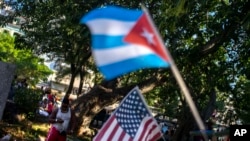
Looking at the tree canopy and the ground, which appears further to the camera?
the tree canopy

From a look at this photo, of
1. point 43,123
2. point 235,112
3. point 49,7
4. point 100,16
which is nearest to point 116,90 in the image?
point 43,123

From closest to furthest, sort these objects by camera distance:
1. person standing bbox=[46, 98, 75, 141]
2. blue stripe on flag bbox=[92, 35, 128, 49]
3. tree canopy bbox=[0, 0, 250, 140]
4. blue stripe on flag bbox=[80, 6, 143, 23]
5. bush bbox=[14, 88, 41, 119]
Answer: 1. blue stripe on flag bbox=[92, 35, 128, 49]
2. blue stripe on flag bbox=[80, 6, 143, 23]
3. person standing bbox=[46, 98, 75, 141]
4. tree canopy bbox=[0, 0, 250, 140]
5. bush bbox=[14, 88, 41, 119]

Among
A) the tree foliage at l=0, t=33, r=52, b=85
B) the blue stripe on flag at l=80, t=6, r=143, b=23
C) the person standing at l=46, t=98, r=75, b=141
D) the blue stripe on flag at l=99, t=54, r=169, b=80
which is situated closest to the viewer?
the blue stripe on flag at l=99, t=54, r=169, b=80

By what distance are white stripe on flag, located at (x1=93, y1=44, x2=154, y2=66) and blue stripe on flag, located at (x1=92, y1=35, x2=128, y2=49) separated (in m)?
0.04

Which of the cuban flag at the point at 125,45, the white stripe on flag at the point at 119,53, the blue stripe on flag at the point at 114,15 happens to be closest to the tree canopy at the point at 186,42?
the blue stripe on flag at the point at 114,15

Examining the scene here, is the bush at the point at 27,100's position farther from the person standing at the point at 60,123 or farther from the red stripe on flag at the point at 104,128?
the red stripe on flag at the point at 104,128

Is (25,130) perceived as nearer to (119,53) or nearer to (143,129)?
(143,129)

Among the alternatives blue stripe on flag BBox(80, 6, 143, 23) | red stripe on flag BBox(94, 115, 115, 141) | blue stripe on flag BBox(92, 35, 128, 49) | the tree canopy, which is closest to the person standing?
the tree canopy

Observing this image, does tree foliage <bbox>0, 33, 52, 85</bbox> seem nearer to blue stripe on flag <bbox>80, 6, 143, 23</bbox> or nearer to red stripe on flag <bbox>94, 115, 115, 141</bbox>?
red stripe on flag <bbox>94, 115, 115, 141</bbox>

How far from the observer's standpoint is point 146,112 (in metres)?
5.84

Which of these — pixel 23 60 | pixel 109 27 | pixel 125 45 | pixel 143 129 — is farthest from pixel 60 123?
pixel 23 60

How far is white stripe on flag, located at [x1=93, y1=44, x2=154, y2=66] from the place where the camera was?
13.2 ft

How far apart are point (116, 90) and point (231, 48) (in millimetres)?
4483

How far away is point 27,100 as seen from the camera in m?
13.8
